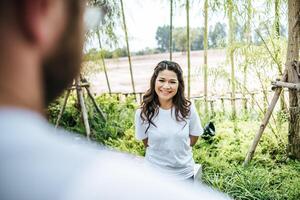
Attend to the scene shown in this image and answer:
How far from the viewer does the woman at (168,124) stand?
236cm

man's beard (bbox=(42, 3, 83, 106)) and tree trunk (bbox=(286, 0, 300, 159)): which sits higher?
man's beard (bbox=(42, 3, 83, 106))

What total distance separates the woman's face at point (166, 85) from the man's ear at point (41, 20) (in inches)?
86.5

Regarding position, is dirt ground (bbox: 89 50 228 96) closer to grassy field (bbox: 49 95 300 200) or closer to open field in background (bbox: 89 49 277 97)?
open field in background (bbox: 89 49 277 97)

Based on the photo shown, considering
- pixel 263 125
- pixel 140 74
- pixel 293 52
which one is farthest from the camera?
pixel 140 74

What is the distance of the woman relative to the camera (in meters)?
2.36

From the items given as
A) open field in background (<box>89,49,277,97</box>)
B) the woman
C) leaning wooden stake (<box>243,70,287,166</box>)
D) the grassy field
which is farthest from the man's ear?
open field in background (<box>89,49,277,97</box>)

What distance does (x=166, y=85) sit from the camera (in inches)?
102

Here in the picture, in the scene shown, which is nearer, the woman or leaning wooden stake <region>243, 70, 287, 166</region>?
the woman

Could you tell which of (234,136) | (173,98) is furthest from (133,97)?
(173,98)

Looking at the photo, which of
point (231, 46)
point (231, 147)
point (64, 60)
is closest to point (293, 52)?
point (231, 46)

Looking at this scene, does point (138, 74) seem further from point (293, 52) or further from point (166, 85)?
point (166, 85)

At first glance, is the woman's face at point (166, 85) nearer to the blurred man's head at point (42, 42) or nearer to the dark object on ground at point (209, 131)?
Answer: the blurred man's head at point (42, 42)

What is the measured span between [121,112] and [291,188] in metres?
2.94

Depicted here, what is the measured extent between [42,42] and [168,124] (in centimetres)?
210
